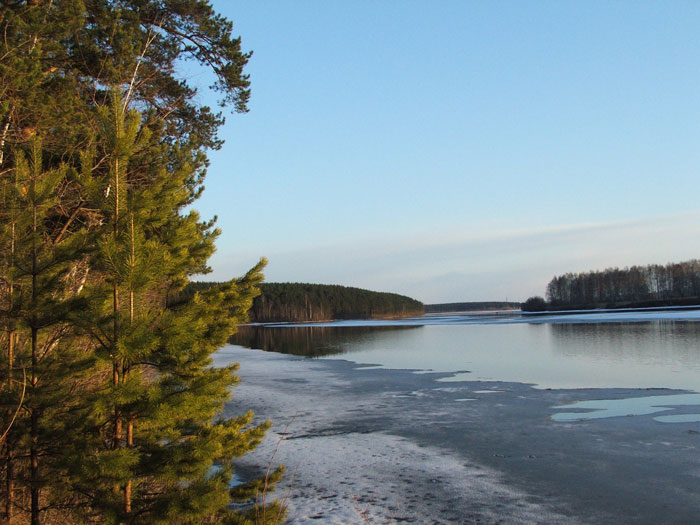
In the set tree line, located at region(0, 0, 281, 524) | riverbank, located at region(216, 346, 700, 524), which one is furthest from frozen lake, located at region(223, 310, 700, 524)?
tree line, located at region(0, 0, 281, 524)

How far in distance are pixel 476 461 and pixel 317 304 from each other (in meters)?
117

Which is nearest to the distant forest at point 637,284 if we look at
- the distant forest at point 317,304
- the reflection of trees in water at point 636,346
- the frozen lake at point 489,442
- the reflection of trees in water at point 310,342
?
the distant forest at point 317,304

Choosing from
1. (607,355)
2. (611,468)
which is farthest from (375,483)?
(607,355)

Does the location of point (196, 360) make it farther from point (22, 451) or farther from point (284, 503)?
point (284, 503)

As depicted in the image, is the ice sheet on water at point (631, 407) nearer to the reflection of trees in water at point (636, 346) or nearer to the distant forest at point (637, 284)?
the reflection of trees in water at point (636, 346)

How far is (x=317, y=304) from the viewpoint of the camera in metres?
124

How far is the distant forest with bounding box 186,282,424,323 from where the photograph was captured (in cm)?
11606

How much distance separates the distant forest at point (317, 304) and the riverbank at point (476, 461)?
99607 millimetres

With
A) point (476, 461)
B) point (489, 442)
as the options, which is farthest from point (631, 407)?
point (476, 461)

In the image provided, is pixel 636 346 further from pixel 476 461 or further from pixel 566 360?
pixel 476 461

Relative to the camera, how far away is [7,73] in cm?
640

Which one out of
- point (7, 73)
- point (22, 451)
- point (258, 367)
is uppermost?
point (7, 73)

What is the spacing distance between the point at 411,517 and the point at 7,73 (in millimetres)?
6996

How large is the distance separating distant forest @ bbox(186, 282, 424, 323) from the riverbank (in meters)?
99.6
